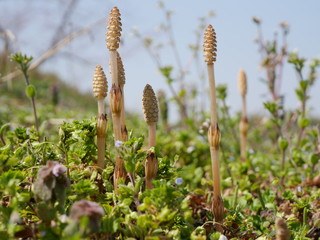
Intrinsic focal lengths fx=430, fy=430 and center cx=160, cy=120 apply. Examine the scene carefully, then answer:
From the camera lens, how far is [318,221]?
1.86m

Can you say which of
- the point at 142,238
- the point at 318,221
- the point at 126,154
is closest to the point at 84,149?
the point at 126,154

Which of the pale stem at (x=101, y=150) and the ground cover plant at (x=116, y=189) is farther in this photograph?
the pale stem at (x=101, y=150)

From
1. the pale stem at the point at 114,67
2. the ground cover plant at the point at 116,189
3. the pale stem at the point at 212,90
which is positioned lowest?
the ground cover plant at the point at 116,189

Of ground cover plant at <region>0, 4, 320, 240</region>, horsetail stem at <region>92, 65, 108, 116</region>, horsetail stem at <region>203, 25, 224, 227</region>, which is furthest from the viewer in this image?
horsetail stem at <region>92, 65, 108, 116</region>

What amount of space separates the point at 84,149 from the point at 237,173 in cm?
153

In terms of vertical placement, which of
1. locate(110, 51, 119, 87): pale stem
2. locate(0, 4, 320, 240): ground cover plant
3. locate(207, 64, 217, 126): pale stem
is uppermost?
locate(110, 51, 119, 87): pale stem

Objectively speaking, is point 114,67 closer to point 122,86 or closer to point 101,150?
point 122,86

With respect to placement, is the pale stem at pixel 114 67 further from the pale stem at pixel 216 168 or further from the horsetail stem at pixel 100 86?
the pale stem at pixel 216 168

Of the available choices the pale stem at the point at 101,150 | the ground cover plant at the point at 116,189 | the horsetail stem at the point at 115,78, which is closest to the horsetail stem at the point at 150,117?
the ground cover plant at the point at 116,189

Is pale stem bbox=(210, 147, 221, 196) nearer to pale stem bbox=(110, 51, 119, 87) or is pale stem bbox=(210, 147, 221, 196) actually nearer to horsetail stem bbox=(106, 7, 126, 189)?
horsetail stem bbox=(106, 7, 126, 189)

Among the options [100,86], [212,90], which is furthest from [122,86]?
[212,90]

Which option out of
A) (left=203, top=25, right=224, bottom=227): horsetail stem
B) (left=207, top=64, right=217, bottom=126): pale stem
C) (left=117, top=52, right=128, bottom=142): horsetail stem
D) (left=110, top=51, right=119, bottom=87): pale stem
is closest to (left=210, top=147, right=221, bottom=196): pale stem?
(left=203, top=25, right=224, bottom=227): horsetail stem

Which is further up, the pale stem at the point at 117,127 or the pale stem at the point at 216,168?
the pale stem at the point at 117,127

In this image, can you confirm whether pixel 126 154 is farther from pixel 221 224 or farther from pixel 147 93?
pixel 221 224
